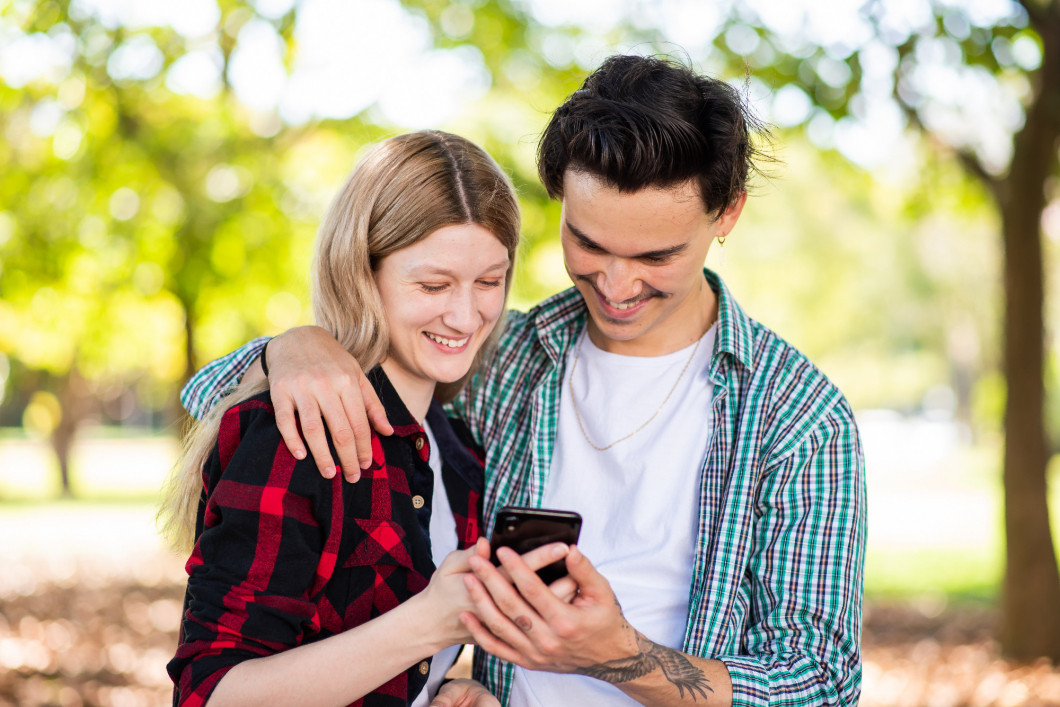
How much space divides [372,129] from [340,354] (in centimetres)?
612

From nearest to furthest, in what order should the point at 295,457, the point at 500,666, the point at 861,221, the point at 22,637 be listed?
the point at 295,457 → the point at 500,666 → the point at 22,637 → the point at 861,221

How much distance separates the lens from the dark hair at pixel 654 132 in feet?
8.49

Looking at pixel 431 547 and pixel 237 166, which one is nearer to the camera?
pixel 431 547

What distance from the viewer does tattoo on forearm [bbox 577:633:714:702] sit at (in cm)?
212

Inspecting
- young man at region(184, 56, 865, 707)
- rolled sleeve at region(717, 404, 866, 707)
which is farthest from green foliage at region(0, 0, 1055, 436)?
rolled sleeve at region(717, 404, 866, 707)

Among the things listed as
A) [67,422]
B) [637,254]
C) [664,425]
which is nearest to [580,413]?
[664,425]

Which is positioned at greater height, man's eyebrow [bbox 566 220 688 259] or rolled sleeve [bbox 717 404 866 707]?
man's eyebrow [bbox 566 220 688 259]

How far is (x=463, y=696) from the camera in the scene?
2.44 meters

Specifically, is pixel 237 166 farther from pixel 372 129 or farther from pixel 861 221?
pixel 861 221

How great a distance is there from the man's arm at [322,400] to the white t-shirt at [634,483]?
791 mm

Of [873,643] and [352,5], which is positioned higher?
[352,5]

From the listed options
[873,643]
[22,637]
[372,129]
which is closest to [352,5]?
[372,129]

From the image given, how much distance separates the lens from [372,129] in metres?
8.10

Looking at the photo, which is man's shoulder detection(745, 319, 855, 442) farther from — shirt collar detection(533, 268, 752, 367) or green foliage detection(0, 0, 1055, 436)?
green foliage detection(0, 0, 1055, 436)
